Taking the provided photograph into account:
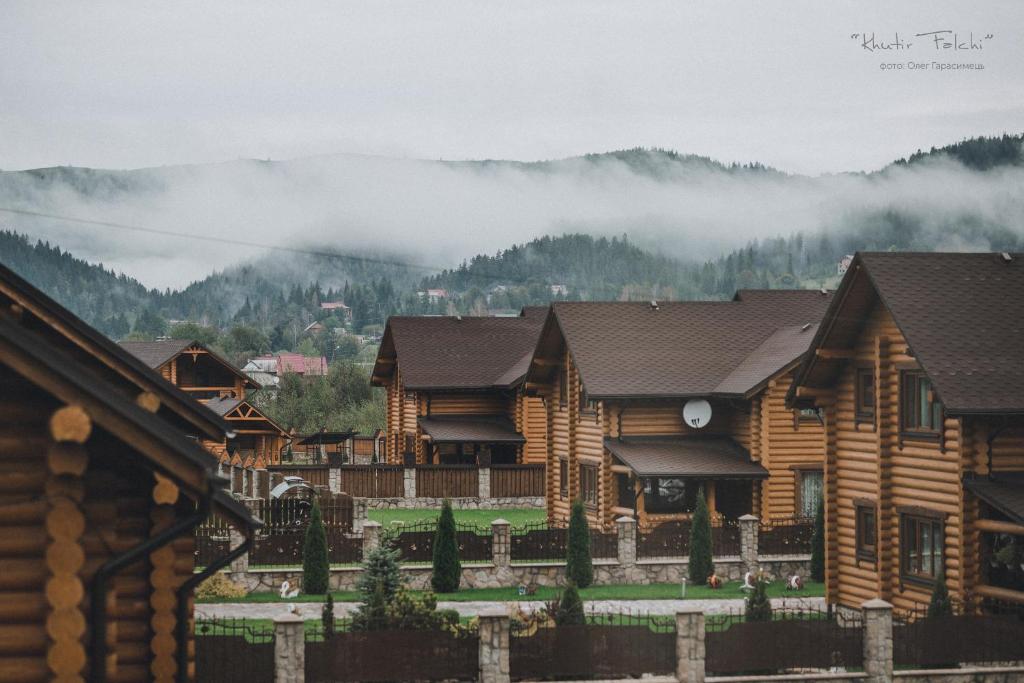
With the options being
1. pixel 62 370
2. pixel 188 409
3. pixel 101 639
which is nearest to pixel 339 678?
pixel 188 409

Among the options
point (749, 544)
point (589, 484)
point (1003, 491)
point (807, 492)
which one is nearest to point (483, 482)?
point (589, 484)

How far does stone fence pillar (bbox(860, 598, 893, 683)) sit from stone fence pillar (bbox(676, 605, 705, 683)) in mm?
2352

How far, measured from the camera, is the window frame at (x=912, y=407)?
2302 cm

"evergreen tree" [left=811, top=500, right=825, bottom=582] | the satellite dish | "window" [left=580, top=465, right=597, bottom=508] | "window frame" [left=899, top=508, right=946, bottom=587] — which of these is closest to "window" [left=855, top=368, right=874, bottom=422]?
"window frame" [left=899, top=508, right=946, bottom=587]

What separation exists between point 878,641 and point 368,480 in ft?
89.0

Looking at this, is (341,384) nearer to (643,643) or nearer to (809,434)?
(809,434)

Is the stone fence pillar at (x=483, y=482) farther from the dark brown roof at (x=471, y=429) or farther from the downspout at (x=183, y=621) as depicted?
the downspout at (x=183, y=621)

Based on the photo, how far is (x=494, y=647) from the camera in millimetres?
18781

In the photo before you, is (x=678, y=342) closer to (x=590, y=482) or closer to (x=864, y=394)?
(x=590, y=482)

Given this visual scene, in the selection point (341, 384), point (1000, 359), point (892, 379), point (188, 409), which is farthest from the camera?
point (341, 384)

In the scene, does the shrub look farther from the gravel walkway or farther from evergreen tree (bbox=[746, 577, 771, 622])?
evergreen tree (bbox=[746, 577, 771, 622])

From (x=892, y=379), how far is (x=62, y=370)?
57.8ft

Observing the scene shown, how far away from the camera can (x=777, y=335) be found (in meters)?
38.7

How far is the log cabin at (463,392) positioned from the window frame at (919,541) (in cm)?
2309
